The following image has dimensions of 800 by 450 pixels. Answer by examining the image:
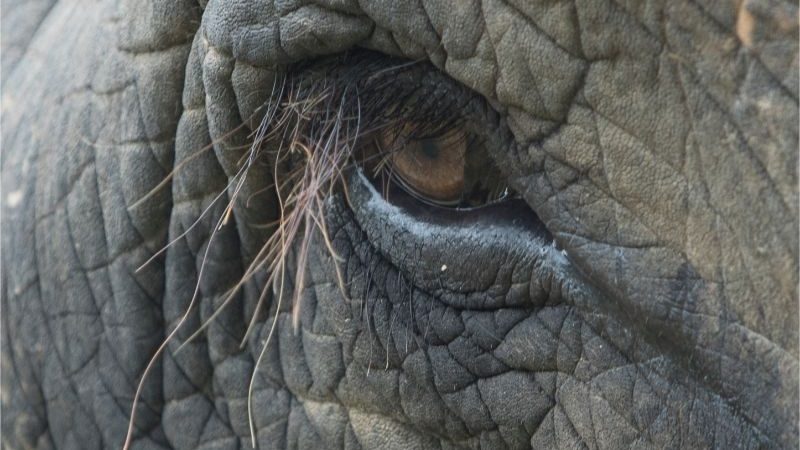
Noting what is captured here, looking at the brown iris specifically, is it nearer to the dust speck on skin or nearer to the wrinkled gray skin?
the wrinkled gray skin

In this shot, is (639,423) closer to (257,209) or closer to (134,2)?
(257,209)

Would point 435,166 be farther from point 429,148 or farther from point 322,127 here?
point 322,127

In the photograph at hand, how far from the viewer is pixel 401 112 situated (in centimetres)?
179

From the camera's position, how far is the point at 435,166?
5.88 feet

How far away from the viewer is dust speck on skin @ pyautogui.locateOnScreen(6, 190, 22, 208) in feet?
8.21

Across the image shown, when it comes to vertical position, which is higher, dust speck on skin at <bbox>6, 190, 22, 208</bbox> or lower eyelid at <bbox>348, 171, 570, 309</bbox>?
lower eyelid at <bbox>348, 171, 570, 309</bbox>

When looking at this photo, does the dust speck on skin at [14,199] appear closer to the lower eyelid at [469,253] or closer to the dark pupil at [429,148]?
the lower eyelid at [469,253]

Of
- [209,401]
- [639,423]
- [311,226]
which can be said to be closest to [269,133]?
[311,226]

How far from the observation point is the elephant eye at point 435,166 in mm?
1728

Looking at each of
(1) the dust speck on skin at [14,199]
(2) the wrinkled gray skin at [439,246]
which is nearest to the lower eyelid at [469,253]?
(2) the wrinkled gray skin at [439,246]

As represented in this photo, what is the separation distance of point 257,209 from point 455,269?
42 cm

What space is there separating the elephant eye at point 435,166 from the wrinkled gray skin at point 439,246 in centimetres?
4

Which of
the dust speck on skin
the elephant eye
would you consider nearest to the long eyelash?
the elephant eye

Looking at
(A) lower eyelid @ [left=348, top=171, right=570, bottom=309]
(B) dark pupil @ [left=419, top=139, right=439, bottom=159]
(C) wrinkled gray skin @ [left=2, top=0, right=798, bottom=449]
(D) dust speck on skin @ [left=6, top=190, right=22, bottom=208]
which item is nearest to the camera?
(C) wrinkled gray skin @ [left=2, top=0, right=798, bottom=449]
